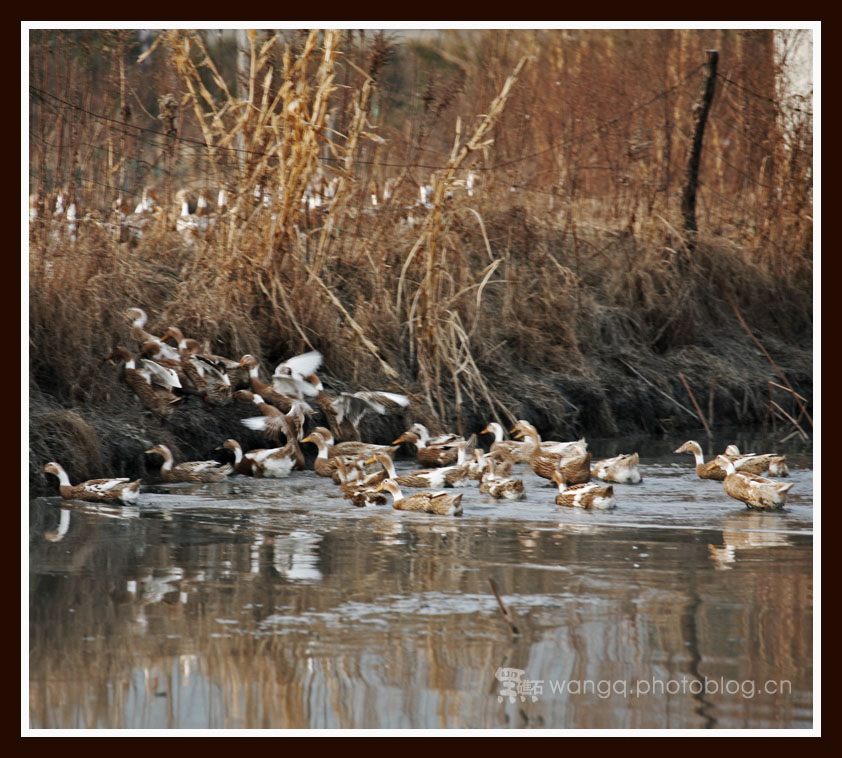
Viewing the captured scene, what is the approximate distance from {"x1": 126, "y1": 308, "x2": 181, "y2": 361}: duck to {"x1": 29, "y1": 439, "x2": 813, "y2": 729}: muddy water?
1.66m

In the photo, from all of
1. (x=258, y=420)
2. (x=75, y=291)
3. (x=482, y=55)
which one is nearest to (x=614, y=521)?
(x=258, y=420)

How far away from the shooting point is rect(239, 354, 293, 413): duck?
10133 millimetres

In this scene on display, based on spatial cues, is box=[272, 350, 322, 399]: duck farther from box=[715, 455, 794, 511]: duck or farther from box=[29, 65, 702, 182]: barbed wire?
box=[715, 455, 794, 511]: duck

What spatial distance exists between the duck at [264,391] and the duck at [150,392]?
66 cm

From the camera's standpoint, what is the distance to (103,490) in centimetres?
849

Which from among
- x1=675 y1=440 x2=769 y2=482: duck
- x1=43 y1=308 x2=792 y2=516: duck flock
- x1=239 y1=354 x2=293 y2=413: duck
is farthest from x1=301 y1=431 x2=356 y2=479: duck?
x1=675 y1=440 x2=769 y2=482: duck

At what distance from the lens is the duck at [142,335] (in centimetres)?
979

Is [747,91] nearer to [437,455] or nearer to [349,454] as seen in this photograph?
[437,455]

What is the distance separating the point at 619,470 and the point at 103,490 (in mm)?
3876

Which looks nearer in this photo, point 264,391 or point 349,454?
point 349,454

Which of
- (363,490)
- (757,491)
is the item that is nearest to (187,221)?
(363,490)

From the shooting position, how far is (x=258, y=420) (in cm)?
984

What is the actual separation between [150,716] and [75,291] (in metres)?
5.77

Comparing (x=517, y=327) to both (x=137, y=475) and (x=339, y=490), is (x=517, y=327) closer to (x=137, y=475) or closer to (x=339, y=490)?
(x=339, y=490)
